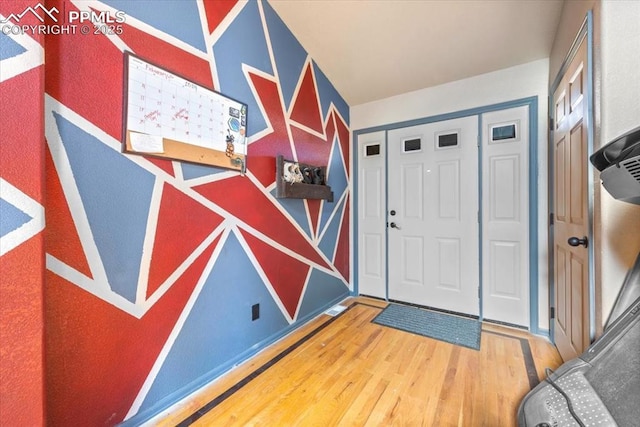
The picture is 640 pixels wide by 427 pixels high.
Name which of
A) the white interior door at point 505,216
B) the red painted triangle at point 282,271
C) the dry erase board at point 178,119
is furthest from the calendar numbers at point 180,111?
the white interior door at point 505,216

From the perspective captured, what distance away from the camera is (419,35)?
2117 mm

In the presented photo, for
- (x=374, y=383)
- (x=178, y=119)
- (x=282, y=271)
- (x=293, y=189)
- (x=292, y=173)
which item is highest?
(x=178, y=119)

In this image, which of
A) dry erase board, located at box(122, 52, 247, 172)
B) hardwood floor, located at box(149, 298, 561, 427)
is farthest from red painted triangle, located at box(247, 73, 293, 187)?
hardwood floor, located at box(149, 298, 561, 427)

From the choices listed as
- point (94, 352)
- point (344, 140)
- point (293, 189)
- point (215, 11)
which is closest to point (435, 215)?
point (344, 140)

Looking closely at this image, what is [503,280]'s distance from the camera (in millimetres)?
2363

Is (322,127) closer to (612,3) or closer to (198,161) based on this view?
(198,161)

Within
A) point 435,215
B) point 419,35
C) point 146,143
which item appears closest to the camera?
point 146,143

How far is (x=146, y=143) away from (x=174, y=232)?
1.58ft

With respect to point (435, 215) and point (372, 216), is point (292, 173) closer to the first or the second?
point (372, 216)

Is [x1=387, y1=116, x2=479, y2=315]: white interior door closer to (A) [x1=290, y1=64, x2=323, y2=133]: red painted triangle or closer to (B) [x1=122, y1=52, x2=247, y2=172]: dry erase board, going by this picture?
(A) [x1=290, y1=64, x2=323, y2=133]: red painted triangle

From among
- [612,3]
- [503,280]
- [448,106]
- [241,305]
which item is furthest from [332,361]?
[448,106]

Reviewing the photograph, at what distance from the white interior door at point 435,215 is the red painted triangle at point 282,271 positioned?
1.20 m

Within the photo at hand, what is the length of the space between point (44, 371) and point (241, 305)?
0.98 meters

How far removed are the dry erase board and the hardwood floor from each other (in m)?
1.38
